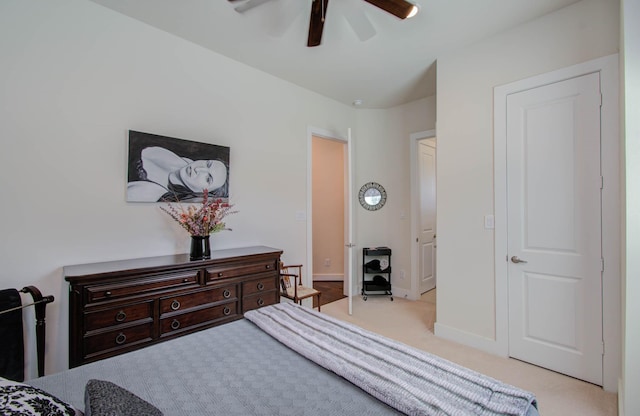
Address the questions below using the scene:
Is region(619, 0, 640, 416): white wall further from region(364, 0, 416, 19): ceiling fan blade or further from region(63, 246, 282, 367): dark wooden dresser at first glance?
region(63, 246, 282, 367): dark wooden dresser

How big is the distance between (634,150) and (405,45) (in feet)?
6.10

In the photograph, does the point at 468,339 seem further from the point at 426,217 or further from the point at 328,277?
the point at 328,277

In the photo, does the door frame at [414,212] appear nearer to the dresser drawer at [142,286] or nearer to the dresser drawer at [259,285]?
the dresser drawer at [259,285]

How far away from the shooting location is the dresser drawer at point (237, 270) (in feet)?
7.43

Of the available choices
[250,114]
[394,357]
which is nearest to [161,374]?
[394,357]

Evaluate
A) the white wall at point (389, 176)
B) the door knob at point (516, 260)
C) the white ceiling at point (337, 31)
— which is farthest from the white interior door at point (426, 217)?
the door knob at point (516, 260)

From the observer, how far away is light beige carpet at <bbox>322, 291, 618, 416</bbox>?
187cm

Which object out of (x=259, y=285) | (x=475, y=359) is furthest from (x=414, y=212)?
(x=259, y=285)

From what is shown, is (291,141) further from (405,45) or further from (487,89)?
(487,89)

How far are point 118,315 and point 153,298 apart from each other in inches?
8.2

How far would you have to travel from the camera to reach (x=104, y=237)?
7.09ft

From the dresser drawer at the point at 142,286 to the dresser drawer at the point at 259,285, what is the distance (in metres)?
0.45

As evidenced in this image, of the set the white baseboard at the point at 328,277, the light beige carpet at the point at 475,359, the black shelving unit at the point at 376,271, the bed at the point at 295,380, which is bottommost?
the light beige carpet at the point at 475,359

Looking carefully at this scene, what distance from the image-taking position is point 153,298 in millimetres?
A: 1978
